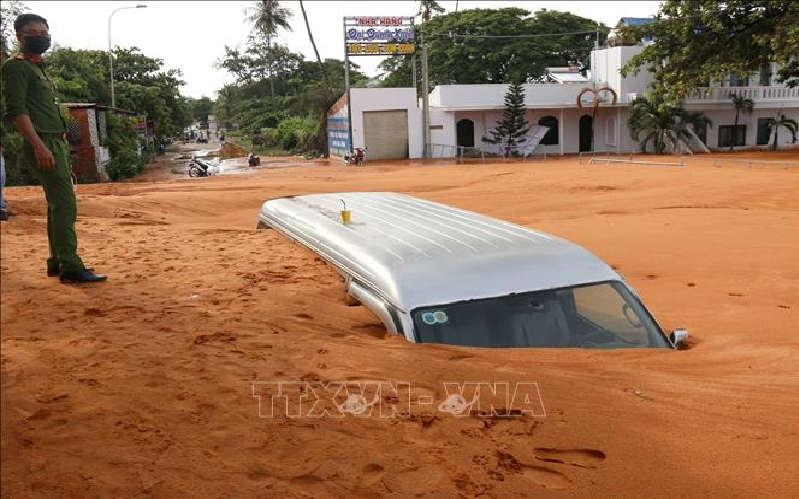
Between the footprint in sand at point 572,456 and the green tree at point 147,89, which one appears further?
the green tree at point 147,89

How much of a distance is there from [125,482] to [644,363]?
2.89 meters

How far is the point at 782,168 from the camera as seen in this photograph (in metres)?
22.1

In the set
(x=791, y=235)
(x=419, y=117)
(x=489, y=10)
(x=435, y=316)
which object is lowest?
(x=791, y=235)

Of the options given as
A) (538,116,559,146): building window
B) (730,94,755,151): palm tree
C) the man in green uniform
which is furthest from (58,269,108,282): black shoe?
(730,94,755,151): palm tree

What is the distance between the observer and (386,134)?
35812mm

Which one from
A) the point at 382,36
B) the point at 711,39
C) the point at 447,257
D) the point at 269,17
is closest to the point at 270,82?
the point at 269,17

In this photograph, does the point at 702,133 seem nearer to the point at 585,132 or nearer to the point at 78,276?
the point at 585,132

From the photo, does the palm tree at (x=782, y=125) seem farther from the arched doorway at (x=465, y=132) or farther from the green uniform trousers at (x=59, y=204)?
the green uniform trousers at (x=59, y=204)

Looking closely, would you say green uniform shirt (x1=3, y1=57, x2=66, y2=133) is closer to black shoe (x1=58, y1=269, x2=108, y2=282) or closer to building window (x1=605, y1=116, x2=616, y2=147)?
black shoe (x1=58, y1=269, x2=108, y2=282)

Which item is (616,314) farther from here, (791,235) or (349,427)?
(791,235)

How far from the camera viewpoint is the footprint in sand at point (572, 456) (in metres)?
2.79

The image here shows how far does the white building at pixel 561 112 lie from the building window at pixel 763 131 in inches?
2.0

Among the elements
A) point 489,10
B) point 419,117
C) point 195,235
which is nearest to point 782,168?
point 419,117

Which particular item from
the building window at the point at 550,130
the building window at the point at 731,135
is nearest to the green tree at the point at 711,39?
the building window at the point at 550,130
